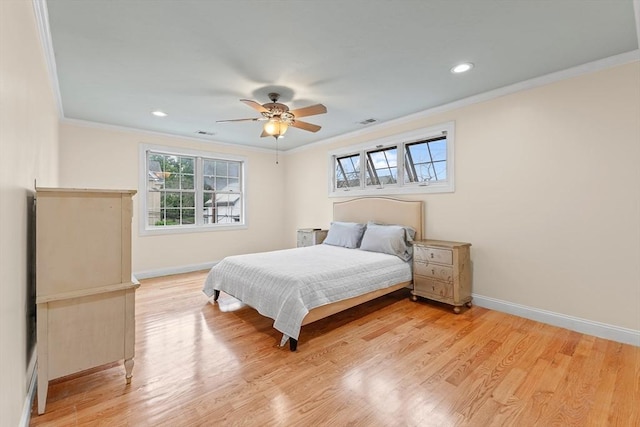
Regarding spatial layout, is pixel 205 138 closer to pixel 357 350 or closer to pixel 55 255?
pixel 55 255

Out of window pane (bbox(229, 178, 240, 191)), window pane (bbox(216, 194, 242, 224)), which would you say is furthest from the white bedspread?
window pane (bbox(229, 178, 240, 191))

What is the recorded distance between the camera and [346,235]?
440 cm

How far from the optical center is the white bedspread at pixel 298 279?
2.52 metres

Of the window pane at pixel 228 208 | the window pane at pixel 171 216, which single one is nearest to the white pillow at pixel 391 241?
the window pane at pixel 228 208

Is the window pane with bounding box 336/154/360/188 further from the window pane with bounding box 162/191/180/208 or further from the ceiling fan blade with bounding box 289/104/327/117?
the window pane with bounding box 162/191/180/208

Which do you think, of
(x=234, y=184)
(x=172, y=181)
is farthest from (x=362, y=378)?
(x=234, y=184)

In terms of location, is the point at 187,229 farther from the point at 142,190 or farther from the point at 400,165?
the point at 400,165

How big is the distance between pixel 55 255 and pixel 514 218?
4075mm

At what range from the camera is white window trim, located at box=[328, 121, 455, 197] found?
3715mm

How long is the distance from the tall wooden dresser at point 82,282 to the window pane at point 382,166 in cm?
356

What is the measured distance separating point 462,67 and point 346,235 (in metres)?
2.61

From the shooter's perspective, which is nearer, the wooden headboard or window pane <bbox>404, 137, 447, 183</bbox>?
window pane <bbox>404, 137, 447, 183</bbox>

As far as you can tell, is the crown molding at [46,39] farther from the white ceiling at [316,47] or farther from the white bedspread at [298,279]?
the white bedspread at [298,279]

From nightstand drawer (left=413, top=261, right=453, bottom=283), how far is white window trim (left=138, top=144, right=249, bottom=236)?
3757 mm
